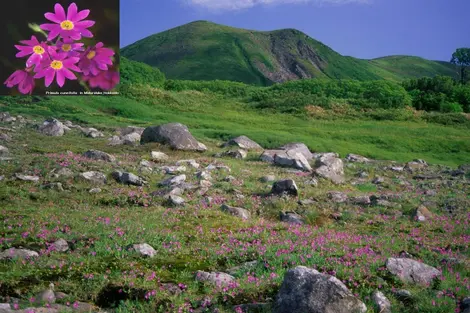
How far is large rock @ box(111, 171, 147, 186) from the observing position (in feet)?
54.3

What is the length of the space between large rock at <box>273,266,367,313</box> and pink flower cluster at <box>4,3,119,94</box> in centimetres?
Answer: 709

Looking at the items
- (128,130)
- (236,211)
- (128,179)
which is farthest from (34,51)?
(128,130)

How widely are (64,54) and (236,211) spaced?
244 inches

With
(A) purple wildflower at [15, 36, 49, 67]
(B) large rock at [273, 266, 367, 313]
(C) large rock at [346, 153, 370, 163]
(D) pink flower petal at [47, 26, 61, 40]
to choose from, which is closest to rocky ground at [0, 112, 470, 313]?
(B) large rock at [273, 266, 367, 313]

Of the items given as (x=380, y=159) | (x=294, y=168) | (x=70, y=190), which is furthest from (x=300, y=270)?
(x=380, y=159)

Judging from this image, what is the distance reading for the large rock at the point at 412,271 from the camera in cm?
771

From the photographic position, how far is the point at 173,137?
25.9 meters

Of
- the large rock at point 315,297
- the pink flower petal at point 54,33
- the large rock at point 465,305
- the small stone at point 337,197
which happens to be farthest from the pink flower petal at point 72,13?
the small stone at point 337,197

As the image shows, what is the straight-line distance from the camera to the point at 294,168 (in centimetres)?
2319

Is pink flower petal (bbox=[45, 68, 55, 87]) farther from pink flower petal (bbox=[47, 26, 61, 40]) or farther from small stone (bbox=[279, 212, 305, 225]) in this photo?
small stone (bbox=[279, 212, 305, 225])

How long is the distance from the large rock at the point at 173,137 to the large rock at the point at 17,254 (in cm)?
1705

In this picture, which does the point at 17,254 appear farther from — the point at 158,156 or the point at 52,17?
the point at 158,156

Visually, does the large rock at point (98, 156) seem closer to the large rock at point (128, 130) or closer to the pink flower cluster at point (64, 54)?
the pink flower cluster at point (64, 54)

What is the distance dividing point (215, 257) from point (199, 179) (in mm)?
9351
